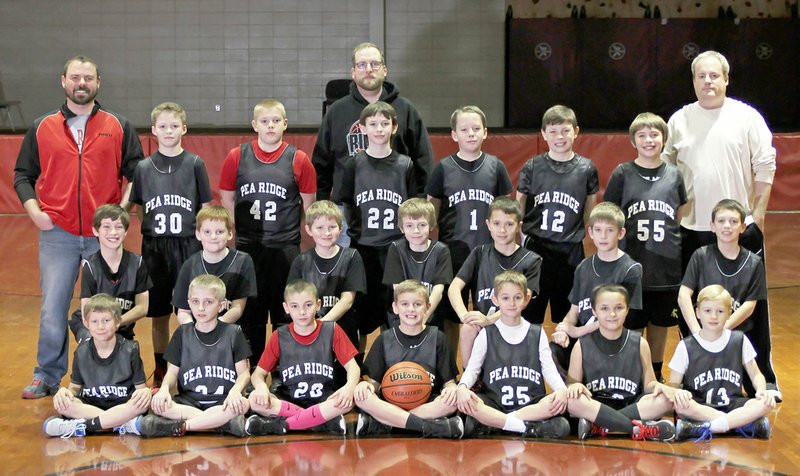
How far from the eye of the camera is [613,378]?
5.09 meters

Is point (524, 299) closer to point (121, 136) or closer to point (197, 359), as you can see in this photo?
point (197, 359)

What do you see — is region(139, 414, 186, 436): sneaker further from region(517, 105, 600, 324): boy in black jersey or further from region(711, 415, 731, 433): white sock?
Answer: region(711, 415, 731, 433): white sock

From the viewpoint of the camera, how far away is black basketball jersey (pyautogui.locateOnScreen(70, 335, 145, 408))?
512 cm

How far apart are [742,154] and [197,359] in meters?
3.29

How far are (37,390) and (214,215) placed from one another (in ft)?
4.93

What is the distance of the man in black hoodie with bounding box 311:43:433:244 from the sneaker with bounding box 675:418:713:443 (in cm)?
217

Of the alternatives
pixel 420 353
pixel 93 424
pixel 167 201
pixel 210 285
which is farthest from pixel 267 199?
pixel 93 424

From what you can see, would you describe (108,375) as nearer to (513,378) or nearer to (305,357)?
(305,357)

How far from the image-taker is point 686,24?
56.5 feet

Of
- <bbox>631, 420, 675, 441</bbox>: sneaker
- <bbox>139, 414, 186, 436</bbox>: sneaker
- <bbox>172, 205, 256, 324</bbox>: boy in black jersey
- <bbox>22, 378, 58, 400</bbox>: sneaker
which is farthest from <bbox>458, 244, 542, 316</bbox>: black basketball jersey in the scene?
<bbox>22, 378, 58, 400</bbox>: sneaker

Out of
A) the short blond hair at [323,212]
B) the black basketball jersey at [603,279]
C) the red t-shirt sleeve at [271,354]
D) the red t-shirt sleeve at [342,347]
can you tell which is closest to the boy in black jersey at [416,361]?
the red t-shirt sleeve at [342,347]

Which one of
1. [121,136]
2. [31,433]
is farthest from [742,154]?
[31,433]

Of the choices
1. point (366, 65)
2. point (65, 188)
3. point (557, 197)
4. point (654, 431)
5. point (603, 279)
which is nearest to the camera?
point (654, 431)

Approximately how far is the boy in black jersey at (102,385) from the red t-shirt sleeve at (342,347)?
1000 millimetres
